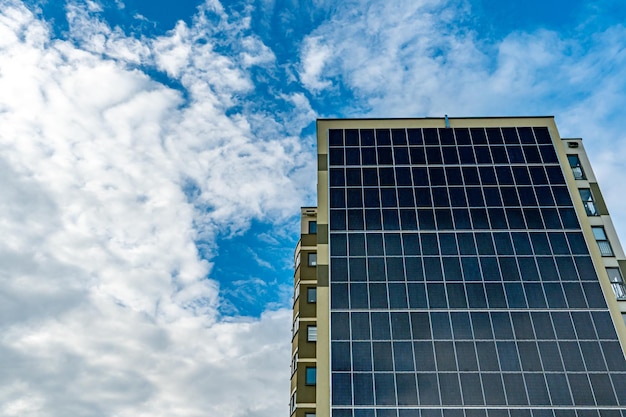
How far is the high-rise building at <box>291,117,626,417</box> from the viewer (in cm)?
3259

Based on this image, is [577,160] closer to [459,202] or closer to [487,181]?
[487,181]

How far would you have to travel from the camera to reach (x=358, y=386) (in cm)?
3291

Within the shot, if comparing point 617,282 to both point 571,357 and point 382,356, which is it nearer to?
point 571,357

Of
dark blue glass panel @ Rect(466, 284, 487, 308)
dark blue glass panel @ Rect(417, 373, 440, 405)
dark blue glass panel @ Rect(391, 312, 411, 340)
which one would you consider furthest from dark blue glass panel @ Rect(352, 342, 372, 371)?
dark blue glass panel @ Rect(466, 284, 487, 308)

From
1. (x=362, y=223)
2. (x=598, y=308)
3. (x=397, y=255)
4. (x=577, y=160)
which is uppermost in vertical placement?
(x=577, y=160)

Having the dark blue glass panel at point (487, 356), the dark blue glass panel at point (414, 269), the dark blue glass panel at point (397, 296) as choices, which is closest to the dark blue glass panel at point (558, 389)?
the dark blue glass panel at point (487, 356)

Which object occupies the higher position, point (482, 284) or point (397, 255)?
point (397, 255)

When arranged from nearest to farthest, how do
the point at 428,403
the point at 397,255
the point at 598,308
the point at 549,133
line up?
1. the point at 428,403
2. the point at 598,308
3. the point at 397,255
4. the point at 549,133

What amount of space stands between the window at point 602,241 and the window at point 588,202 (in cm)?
136

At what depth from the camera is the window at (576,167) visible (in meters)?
42.3

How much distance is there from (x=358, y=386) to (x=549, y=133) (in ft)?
91.2

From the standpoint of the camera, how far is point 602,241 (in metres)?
39.1

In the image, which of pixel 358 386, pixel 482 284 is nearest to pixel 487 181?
pixel 482 284

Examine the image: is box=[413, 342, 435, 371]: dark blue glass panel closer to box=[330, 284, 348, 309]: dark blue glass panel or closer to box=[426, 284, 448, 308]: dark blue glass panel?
box=[426, 284, 448, 308]: dark blue glass panel
